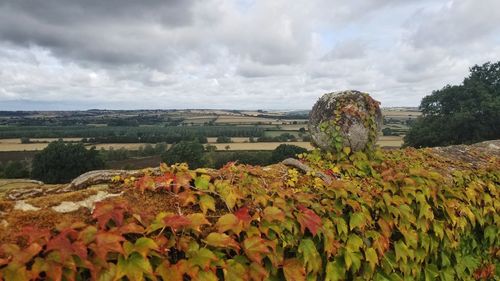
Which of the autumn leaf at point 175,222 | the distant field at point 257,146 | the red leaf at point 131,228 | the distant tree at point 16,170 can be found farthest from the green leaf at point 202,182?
the distant field at point 257,146

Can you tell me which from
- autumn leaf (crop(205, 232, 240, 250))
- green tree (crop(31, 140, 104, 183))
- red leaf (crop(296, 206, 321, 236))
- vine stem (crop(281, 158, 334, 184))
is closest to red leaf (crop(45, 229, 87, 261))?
autumn leaf (crop(205, 232, 240, 250))

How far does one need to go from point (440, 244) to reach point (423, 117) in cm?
4723

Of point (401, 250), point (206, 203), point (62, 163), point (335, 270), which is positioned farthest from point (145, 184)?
point (62, 163)

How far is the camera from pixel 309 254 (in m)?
4.15

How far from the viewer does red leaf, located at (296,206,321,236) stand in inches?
161

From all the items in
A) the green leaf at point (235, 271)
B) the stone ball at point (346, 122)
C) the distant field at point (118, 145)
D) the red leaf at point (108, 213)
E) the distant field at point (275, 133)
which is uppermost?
the stone ball at point (346, 122)

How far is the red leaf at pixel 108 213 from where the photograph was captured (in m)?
3.20

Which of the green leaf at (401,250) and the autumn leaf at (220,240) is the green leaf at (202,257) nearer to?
the autumn leaf at (220,240)

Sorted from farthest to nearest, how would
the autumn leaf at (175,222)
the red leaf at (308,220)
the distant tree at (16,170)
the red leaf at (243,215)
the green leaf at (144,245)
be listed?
the distant tree at (16,170)
the red leaf at (308,220)
the red leaf at (243,215)
the autumn leaf at (175,222)
the green leaf at (144,245)

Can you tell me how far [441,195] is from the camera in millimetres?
5961

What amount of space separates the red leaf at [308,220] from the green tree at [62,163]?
48482 millimetres

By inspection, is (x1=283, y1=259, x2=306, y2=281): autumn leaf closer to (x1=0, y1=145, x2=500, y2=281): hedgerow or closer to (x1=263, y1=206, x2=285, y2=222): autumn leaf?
(x1=0, y1=145, x2=500, y2=281): hedgerow

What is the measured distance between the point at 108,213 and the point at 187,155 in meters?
47.7

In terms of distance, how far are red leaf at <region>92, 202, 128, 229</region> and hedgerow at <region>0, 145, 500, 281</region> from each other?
12mm
